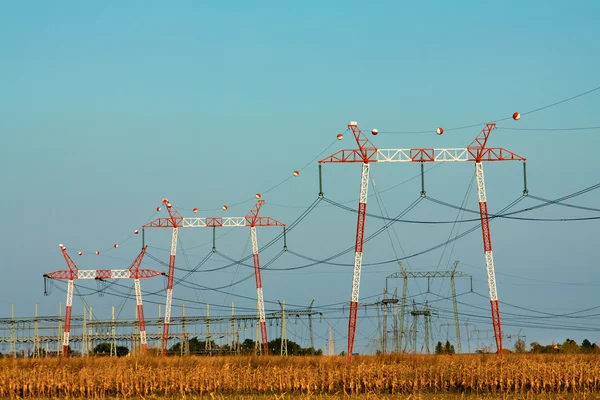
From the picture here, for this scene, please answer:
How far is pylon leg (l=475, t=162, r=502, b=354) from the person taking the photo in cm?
6938

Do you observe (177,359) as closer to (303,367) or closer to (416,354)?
(303,367)

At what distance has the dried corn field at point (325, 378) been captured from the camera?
58.4 m

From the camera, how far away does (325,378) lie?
60281mm

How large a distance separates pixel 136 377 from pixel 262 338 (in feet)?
138

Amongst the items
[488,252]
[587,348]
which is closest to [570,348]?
[587,348]

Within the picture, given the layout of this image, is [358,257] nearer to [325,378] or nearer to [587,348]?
[325,378]

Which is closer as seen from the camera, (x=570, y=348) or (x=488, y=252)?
(x=488, y=252)

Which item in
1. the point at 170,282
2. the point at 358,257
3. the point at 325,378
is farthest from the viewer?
the point at 170,282

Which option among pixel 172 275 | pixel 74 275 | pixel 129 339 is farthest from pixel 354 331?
pixel 129 339

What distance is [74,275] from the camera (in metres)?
122

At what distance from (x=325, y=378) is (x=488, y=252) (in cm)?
1856

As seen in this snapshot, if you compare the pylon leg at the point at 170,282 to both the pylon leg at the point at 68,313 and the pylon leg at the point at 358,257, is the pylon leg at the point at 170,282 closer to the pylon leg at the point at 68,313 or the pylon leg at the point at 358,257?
the pylon leg at the point at 68,313

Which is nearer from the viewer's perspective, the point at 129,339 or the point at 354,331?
the point at 354,331

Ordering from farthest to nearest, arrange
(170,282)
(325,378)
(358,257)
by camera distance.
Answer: (170,282) < (358,257) < (325,378)
